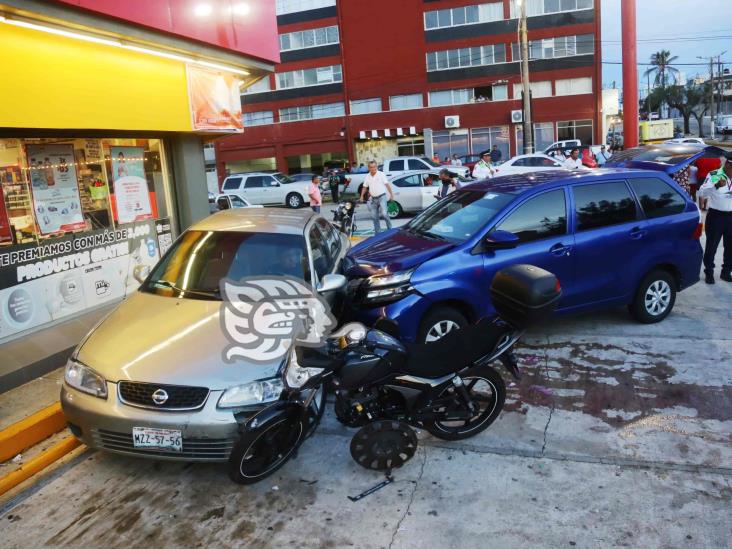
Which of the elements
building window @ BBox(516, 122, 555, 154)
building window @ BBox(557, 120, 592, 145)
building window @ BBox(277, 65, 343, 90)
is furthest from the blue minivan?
building window @ BBox(277, 65, 343, 90)

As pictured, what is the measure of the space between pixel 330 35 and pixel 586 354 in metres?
44.8

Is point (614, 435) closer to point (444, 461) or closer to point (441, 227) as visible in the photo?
point (444, 461)

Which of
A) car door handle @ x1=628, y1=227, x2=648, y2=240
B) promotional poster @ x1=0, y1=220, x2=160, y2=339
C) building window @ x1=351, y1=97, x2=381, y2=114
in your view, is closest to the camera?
car door handle @ x1=628, y1=227, x2=648, y2=240

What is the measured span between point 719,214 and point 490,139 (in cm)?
3674

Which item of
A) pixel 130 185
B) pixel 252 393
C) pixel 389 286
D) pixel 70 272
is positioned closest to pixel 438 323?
pixel 389 286

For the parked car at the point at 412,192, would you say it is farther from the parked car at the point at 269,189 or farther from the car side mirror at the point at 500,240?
the car side mirror at the point at 500,240

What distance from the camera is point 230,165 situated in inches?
1917

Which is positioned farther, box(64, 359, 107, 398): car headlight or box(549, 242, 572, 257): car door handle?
box(549, 242, 572, 257): car door handle

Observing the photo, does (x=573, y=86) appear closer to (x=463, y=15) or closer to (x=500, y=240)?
(x=463, y=15)

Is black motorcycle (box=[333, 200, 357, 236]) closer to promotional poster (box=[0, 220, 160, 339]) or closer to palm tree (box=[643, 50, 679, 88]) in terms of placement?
promotional poster (box=[0, 220, 160, 339])

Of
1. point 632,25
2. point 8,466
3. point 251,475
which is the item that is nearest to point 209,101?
point 8,466

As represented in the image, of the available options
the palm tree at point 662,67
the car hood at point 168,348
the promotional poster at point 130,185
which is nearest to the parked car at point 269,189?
the promotional poster at point 130,185

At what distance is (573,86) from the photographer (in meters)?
41.6

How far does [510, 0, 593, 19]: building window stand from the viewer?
4100 centimetres
